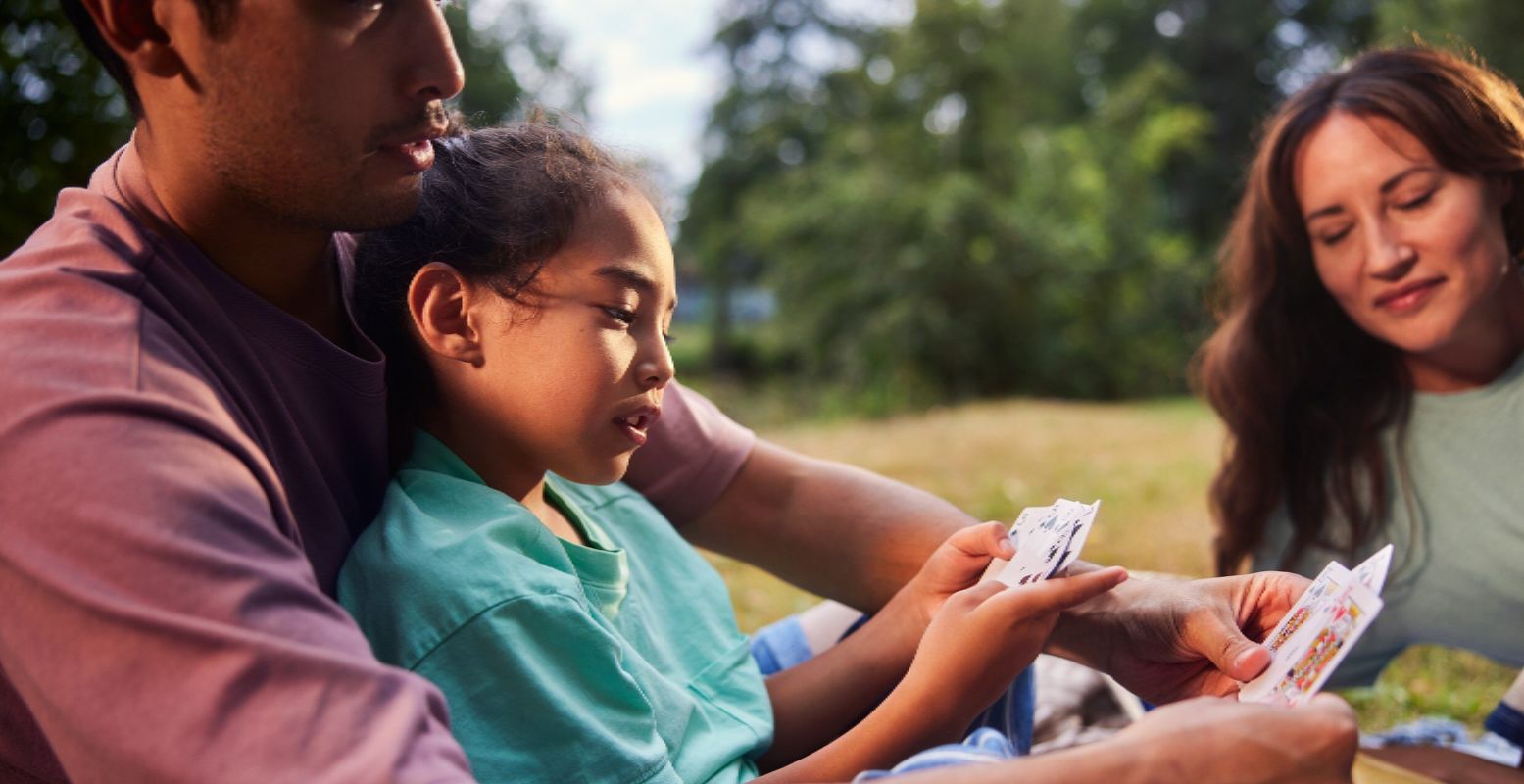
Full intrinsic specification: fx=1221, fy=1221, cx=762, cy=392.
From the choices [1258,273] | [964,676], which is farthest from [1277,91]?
[964,676]

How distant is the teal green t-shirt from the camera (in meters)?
1.31

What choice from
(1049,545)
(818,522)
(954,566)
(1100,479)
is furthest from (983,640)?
(1100,479)

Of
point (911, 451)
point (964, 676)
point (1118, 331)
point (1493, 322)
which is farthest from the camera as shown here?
point (1118, 331)

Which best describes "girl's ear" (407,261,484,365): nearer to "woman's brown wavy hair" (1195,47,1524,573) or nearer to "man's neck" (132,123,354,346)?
"man's neck" (132,123,354,346)

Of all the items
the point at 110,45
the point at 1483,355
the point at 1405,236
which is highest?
the point at 110,45

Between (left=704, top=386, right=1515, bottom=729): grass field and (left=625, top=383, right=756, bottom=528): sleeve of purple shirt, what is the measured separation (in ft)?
6.82

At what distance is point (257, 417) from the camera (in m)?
1.32

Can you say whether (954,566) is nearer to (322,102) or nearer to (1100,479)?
(322,102)

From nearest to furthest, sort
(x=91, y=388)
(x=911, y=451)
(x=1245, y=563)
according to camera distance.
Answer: (x=91, y=388) < (x=1245, y=563) < (x=911, y=451)

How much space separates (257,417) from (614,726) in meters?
0.52

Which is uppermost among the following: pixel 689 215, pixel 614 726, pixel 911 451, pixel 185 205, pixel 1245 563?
pixel 185 205

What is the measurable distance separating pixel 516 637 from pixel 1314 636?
0.90 meters

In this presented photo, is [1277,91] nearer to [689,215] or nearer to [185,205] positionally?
[689,215]

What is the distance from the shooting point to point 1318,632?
138 cm
